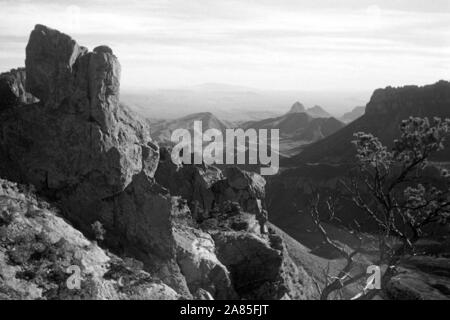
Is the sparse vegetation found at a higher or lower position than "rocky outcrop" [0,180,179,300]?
higher

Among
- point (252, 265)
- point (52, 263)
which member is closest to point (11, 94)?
point (52, 263)

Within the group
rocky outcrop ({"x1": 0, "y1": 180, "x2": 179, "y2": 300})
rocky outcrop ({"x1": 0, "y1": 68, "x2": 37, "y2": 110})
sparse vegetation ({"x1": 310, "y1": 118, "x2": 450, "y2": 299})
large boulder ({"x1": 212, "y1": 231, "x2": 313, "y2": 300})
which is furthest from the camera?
large boulder ({"x1": 212, "y1": 231, "x2": 313, "y2": 300})

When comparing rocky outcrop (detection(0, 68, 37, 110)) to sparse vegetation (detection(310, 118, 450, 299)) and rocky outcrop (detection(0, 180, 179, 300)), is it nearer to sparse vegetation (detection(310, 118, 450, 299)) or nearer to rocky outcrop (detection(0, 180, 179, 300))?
rocky outcrop (detection(0, 180, 179, 300))

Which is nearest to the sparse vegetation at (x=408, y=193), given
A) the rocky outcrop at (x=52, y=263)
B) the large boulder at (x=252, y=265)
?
the rocky outcrop at (x=52, y=263)

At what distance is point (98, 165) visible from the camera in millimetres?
39906

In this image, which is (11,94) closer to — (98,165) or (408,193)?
(98,165)

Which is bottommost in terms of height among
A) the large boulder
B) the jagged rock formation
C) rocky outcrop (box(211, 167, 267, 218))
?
the large boulder

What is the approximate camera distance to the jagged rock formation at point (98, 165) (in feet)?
124

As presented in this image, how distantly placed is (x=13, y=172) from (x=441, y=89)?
19147cm

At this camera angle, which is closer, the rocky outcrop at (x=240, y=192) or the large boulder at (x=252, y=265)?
the large boulder at (x=252, y=265)

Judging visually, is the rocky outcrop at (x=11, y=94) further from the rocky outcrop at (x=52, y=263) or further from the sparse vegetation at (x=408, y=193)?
the sparse vegetation at (x=408, y=193)

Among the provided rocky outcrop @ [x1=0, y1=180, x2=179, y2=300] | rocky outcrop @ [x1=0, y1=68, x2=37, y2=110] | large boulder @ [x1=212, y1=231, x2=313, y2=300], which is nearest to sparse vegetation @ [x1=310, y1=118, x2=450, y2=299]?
rocky outcrop @ [x1=0, y1=180, x2=179, y2=300]

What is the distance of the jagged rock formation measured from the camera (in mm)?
37844
